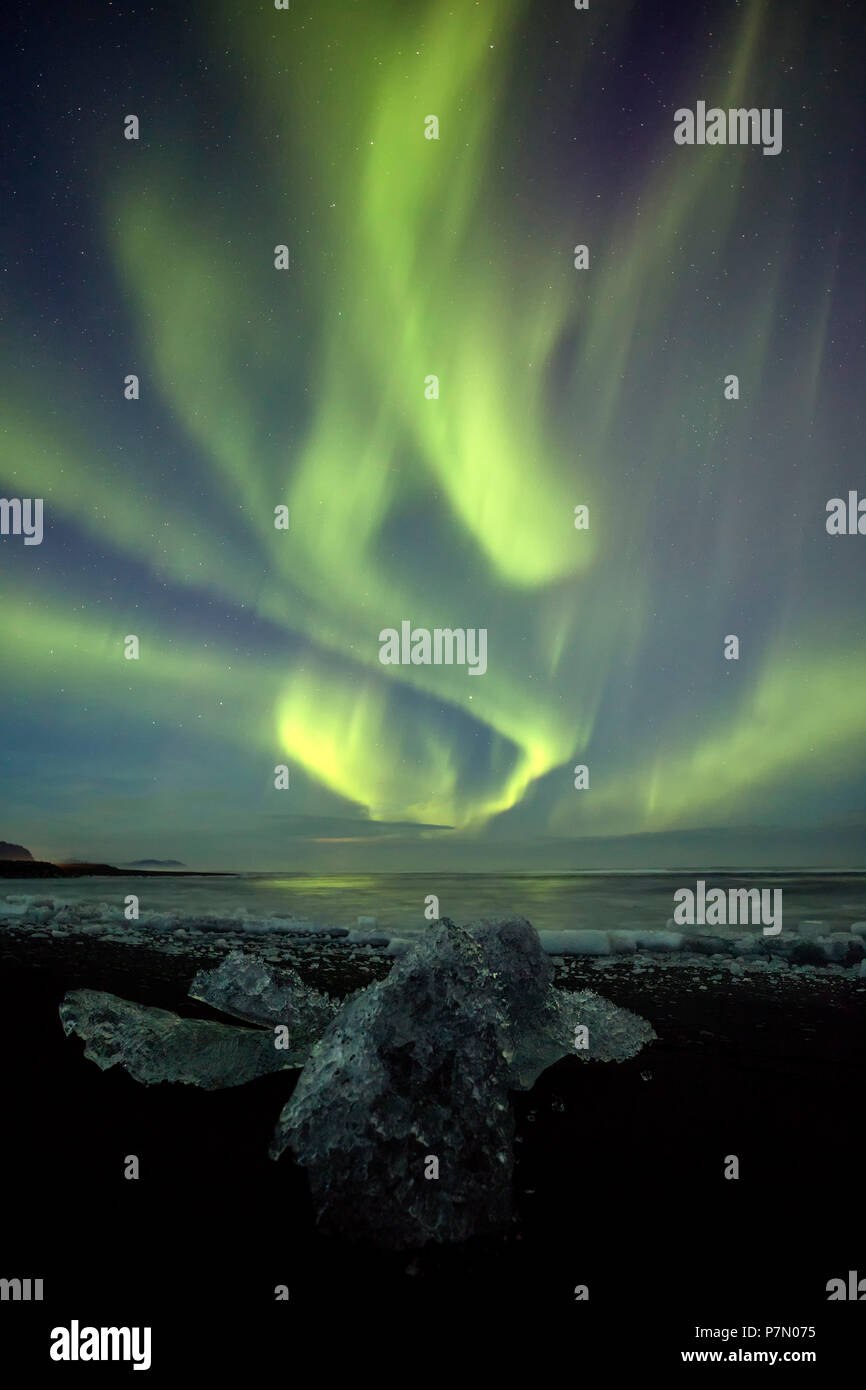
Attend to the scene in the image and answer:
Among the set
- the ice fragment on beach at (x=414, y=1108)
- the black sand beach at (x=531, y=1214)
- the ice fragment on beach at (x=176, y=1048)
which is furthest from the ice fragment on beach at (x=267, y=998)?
the ice fragment on beach at (x=414, y=1108)

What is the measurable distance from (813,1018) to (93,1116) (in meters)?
6.58

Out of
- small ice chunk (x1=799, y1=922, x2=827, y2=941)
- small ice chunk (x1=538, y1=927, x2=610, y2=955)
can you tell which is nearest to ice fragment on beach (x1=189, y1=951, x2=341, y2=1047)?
small ice chunk (x1=538, y1=927, x2=610, y2=955)

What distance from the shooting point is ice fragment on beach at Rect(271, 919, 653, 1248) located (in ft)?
10.8

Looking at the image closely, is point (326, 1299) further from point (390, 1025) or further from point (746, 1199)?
point (746, 1199)

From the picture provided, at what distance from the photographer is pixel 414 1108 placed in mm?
3598

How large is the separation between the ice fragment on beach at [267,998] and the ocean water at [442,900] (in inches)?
196

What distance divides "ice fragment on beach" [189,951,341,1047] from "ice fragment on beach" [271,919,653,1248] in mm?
2452

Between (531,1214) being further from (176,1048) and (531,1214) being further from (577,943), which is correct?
(577,943)

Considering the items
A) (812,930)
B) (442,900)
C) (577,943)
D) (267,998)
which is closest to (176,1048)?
(267,998)

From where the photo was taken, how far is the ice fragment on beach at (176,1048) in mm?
5000

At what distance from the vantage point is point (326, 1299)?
112 inches

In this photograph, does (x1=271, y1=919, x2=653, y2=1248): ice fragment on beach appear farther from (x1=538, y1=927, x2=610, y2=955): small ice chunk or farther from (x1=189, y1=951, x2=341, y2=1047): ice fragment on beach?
(x1=538, y1=927, x2=610, y2=955): small ice chunk

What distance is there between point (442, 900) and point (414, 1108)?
64.5 ft
